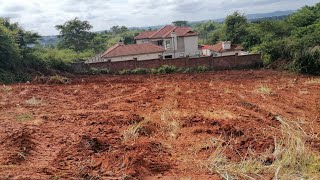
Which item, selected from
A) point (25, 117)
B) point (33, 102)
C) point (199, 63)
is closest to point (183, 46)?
point (199, 63)

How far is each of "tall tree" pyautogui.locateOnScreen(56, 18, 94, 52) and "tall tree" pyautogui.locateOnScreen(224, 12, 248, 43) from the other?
21.4 metres

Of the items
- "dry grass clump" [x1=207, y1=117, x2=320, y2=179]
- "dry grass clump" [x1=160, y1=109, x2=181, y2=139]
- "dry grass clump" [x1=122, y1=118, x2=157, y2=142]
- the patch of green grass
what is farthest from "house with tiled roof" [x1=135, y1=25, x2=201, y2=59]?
"dry grass clump" [x1=207, y1=117, x2=320, y2=179]

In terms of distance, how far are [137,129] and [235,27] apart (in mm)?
37579

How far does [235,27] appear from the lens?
43.2m

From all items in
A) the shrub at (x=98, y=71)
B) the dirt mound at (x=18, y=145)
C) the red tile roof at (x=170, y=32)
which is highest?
the red tile roof at (x=170, y=32)

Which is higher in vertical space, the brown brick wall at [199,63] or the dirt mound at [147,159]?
the brown brick wall at [199,63]

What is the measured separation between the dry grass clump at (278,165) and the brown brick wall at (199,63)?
19281 millimetres

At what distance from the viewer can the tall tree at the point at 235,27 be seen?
4166 cm

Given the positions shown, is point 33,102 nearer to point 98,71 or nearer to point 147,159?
point 147,159

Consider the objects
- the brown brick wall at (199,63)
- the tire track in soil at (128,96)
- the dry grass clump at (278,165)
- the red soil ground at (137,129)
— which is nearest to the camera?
the dry grass clump at (278,165)

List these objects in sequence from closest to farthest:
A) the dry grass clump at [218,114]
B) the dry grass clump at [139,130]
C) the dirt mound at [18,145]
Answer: the dirt mound at [18,145]
the dry grass clump at [139,130]
the dry grass clump at [218,114]

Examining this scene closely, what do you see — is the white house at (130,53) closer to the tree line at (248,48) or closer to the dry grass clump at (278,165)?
the tree line at (248,48)

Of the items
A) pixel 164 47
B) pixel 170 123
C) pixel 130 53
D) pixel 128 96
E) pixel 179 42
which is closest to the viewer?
pixel 170 123

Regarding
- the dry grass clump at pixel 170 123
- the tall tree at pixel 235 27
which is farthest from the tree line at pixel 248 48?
the dry grass clump at pixel 170 123
